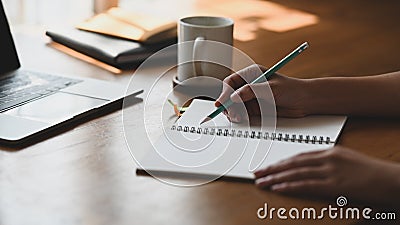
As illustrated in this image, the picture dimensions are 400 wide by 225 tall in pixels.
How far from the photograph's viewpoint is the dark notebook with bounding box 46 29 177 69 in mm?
1617

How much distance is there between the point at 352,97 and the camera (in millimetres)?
1351

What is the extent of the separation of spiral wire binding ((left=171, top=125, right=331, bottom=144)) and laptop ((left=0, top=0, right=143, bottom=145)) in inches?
7.6

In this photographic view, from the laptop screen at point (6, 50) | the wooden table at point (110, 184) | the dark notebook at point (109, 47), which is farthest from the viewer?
the dark notebook at point (109, 47)

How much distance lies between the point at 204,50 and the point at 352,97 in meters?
0.29

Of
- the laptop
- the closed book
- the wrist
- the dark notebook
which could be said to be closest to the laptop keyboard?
the laptop

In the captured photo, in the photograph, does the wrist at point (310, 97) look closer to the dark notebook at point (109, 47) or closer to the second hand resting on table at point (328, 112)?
the second hand resting on table at point (328, 112)

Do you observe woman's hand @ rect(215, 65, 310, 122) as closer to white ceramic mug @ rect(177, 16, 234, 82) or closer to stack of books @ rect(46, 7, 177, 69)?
white ceramic mug @ rect(177, 16, 234, 82)

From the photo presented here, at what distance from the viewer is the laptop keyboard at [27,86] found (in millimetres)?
1354

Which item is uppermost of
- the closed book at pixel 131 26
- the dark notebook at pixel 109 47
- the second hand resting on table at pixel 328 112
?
the second hand resting on table at pixel 328 112

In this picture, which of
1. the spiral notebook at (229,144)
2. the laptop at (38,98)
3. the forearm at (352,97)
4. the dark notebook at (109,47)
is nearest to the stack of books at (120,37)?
the dark notebook at (109,47)

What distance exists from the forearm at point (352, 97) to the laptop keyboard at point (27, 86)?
47cm

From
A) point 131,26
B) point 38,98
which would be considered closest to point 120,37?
point 131,26

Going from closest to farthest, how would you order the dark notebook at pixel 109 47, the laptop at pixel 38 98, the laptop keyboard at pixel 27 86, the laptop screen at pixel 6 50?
the laptop at pixel 38 98
the laptop keyboard at pixel 27 86
the laptop screen at pixel 6 50
the dark notebook at pixel 109 47

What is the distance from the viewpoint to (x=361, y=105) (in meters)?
1.35
